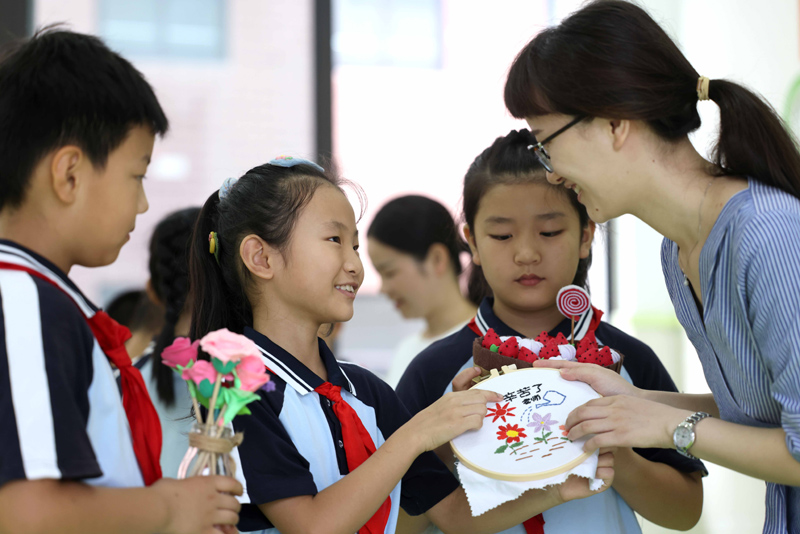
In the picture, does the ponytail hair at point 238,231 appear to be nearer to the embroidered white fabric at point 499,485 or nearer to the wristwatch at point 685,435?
the embroidered white fabric at point 499,485

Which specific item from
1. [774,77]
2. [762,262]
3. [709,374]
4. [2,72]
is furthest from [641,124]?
[774,77]

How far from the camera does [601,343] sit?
1693mm

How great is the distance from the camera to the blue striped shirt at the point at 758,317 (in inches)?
43.0

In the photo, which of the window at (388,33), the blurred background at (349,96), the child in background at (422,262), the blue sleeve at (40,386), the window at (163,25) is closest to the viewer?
the blue sleeve at (40,386)

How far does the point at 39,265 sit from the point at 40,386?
0.18m

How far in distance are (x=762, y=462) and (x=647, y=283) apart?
2867 millimetres

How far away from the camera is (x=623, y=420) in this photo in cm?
124

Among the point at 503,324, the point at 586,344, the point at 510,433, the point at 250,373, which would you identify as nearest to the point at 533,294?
the point at 503,324

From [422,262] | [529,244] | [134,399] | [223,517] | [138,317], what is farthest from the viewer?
[422,262]

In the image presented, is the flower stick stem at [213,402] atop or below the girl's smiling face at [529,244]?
below

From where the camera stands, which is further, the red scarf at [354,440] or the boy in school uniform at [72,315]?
the red scarf at [354,440]

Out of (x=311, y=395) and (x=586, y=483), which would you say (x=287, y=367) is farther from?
(x=586, y=483)

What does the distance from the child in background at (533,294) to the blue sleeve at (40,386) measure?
847 millimetres

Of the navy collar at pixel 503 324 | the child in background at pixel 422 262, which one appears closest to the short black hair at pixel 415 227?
the child in background at pixel 422 262
